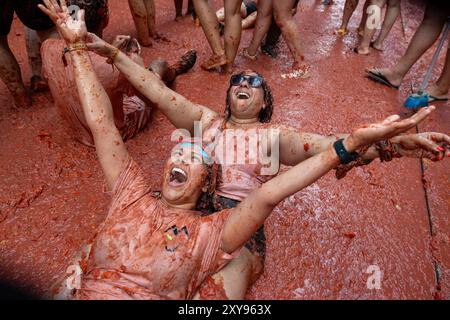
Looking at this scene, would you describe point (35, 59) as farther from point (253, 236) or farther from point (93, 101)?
point (253, 236)

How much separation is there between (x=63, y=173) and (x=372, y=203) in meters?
2.44

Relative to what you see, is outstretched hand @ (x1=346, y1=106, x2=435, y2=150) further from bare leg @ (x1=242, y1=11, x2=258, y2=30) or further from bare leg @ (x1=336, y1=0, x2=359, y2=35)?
bare leg @ (x1=336, y1=0, x2=359, y2=35)

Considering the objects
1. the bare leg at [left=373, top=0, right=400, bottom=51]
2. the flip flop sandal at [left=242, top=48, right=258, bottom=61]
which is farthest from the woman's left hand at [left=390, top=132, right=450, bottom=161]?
the bare leg at [left=373, top=0, right=400, bottom=51]

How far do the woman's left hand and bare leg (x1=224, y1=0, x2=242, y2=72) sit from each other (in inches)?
100

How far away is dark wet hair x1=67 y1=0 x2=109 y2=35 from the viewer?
278 centimetres

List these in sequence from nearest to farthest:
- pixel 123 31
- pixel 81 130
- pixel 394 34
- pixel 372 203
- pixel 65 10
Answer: pixel 65 10 < pixel 372 203 < pixel 81 130 < pixel 123 31 < pixel 394 34

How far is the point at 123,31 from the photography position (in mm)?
4992

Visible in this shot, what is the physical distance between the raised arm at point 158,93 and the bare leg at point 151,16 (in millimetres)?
2383

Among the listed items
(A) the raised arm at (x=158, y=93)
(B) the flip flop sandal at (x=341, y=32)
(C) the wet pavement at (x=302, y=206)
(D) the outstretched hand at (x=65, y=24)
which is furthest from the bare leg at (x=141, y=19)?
(B) the flip flop sandal at (x=341, y=32)

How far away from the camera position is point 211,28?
156 inches

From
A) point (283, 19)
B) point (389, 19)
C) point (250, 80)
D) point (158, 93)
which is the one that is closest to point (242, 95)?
point (250, 80)

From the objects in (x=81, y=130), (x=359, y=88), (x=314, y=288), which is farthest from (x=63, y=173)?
(x=359, y=88)

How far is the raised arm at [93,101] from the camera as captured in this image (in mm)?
2090
